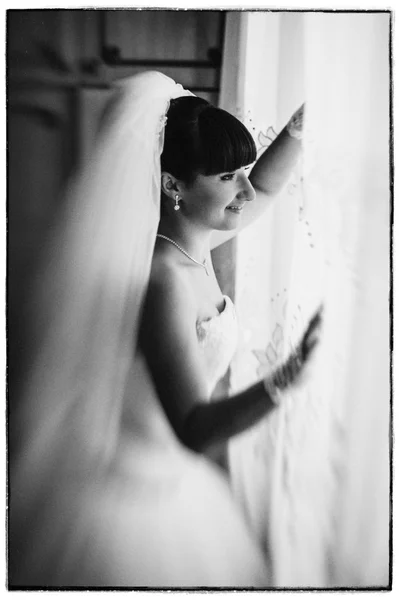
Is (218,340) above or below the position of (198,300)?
below

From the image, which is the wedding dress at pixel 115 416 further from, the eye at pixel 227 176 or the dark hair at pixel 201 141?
the eye at pixel 227 176

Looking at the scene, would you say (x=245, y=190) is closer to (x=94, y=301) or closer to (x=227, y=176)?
(x=227, y=176)

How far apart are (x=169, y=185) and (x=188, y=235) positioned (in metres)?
0.14

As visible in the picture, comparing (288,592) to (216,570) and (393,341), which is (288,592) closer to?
(216,570)

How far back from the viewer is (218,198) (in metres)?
1.47

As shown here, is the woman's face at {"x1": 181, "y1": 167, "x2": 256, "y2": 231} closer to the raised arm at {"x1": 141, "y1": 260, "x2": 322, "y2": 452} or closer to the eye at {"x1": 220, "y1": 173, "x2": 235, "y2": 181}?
the eye at {"x1": 220, "y1": 173, "x2": 235, "y2": 181}

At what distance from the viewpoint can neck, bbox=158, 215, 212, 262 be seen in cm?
146

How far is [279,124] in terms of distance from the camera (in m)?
1.47

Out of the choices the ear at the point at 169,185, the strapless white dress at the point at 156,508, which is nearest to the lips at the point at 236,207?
the ear at the point at 169,185

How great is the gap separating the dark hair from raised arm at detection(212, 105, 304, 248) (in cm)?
5

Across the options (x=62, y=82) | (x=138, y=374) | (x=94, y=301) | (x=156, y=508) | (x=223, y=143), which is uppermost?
(x=62, y=82)

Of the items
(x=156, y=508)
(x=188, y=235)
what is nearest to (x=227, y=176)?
(x=188, y=235)

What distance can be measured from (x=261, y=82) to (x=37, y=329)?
862mm

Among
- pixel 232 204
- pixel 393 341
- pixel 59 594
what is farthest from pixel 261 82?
pixel 59 594
